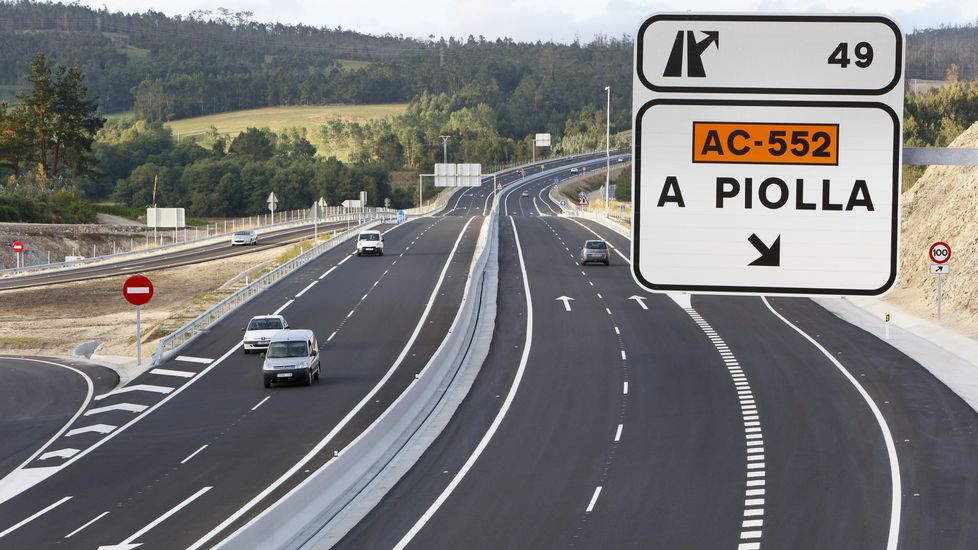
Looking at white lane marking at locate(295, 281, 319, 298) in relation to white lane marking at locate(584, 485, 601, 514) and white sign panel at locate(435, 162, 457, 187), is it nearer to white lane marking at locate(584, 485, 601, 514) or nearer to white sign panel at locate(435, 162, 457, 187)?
white lane marking at locate(584, 485, 601, 514)

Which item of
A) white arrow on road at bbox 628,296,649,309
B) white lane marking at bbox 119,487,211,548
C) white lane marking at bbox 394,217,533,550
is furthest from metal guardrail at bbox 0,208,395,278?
white lane marking at bbox 119,487,211,548

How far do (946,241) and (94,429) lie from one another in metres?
49.0

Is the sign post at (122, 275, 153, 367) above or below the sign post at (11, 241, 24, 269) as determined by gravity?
above

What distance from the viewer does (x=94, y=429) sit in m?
34.7

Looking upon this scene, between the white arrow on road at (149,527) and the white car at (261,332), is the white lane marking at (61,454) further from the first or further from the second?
the white car at (261,332)

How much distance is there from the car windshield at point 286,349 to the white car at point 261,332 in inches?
200

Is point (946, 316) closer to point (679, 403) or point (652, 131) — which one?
point (679, 403)

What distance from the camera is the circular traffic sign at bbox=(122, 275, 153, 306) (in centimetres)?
4594

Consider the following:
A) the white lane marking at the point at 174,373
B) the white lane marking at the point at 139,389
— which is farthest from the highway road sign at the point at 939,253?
the white lane marking at the point at 139,389

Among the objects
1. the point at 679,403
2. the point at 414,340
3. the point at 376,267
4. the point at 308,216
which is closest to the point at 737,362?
Answer: the point at 679,403

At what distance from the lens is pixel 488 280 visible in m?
63.7

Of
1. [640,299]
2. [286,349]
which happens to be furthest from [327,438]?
[640,299]

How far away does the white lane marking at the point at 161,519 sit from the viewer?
21.9 metres

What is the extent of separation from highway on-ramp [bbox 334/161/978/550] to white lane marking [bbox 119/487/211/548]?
380 cm
